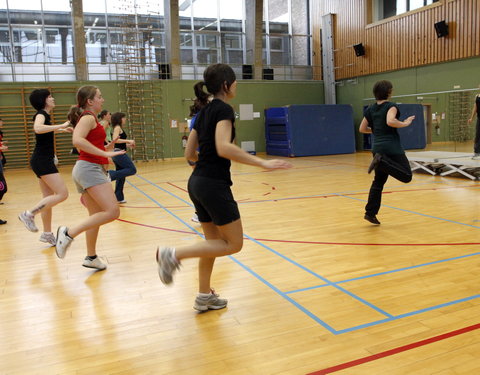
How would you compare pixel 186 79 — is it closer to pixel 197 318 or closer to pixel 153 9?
pixel 153 9

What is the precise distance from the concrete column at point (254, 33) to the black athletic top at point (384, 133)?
44.7 feet

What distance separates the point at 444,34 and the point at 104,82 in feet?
37.7

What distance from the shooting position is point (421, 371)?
2.21 meters

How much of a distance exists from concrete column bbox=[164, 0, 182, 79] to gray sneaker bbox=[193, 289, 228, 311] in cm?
1499

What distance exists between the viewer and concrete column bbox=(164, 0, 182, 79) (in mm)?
16328

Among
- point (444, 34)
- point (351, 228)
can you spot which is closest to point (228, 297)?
point (351, 228)

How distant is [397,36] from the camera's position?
15156 mm

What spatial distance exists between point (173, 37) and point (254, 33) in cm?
338

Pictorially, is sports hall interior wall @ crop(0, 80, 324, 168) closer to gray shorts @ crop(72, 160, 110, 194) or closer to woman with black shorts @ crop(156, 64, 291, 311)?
Result: gray shorts @ crop(72, 160, 110, 194)

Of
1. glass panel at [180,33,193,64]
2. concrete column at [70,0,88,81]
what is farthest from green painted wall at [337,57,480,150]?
concrete column at [70,0,88,81]

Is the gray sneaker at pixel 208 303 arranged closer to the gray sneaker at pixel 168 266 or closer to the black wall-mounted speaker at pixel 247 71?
the gray sneaker at pixel 168 266

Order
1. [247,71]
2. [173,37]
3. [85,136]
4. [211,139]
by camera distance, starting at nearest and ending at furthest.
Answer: [211,139], [85,136], [173,37], [247,71]

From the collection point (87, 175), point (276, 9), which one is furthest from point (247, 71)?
point (87, 175)

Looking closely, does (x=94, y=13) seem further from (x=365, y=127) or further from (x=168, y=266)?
(x=168, y=266)
